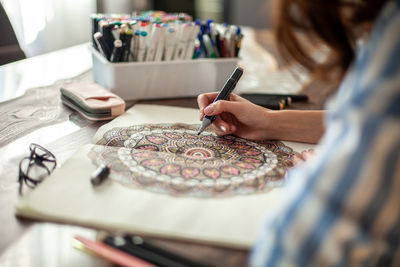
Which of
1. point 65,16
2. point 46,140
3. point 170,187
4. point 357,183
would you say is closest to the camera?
point 357,183

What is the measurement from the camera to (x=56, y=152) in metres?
0.68

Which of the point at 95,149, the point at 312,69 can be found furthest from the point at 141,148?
the point at 312,69

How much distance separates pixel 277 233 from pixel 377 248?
9cm

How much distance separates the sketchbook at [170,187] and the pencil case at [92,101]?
67 millimetres

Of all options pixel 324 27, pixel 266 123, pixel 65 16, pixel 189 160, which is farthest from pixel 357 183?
pixel 65 16

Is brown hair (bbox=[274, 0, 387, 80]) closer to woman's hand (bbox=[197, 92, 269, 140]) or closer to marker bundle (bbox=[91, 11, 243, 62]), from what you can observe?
woman's hand (bbox=[197, 92, 269, 140])

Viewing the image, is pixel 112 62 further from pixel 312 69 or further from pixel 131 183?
pixel 312 69

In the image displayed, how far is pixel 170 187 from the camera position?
553 millimetres

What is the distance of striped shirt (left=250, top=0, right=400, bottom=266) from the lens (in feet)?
1.01

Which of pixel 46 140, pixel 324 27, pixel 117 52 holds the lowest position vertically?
pixel 46 140

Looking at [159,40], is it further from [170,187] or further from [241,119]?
[170,187]

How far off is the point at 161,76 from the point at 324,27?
0.64 metres

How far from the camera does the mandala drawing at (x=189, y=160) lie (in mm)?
564

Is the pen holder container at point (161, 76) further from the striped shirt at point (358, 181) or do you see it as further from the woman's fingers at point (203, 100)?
the striped shirt at point (358, 181)
